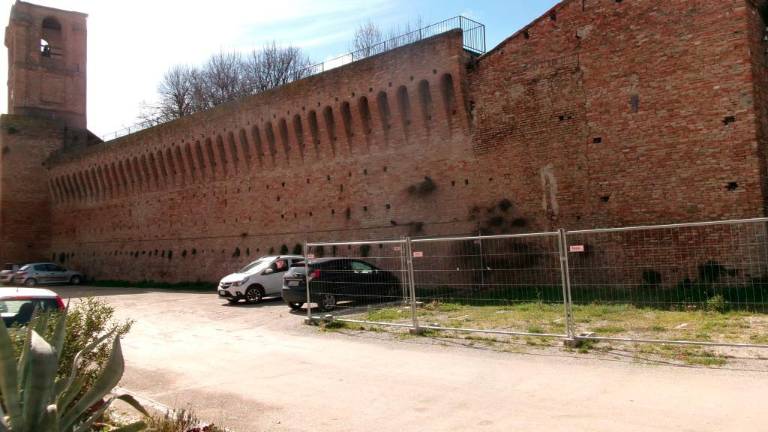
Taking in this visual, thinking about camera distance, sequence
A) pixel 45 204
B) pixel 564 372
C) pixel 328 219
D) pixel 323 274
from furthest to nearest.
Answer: pixel 45 204 < pixel 328 219 < pixel 323 274 < pixel 564 372

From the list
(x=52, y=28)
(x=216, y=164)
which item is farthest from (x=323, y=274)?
(x=52, y=28)

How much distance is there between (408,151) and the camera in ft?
65.4

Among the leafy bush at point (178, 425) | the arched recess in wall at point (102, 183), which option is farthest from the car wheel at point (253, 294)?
the arched recess in wall at point (102, 183)

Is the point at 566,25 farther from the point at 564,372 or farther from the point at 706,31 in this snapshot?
the point at 564,372

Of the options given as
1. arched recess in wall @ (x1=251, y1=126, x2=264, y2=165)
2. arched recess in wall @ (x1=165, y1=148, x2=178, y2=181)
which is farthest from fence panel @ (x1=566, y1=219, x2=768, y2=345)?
arched recess in wall @ (x1=165, y1=148, x2=178, y2=181)

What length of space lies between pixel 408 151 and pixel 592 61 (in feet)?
22.2

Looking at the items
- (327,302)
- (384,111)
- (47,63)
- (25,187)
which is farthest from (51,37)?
(327,302)

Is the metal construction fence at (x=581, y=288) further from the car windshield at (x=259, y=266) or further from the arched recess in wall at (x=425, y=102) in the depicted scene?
the arched recess in wall at (x=425, y=102)

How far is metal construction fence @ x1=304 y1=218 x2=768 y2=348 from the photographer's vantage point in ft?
27.3

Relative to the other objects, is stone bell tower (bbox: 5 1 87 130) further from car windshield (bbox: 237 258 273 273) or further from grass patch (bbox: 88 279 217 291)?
car windshield (bbox: 237 258 273 273)

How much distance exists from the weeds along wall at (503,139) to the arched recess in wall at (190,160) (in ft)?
0.35

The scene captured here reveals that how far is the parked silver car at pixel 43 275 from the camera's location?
32500 mm

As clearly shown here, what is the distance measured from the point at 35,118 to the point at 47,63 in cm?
440

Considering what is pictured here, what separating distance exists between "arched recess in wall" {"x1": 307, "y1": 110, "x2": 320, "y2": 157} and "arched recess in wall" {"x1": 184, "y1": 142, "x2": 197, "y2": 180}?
914 centimetres
